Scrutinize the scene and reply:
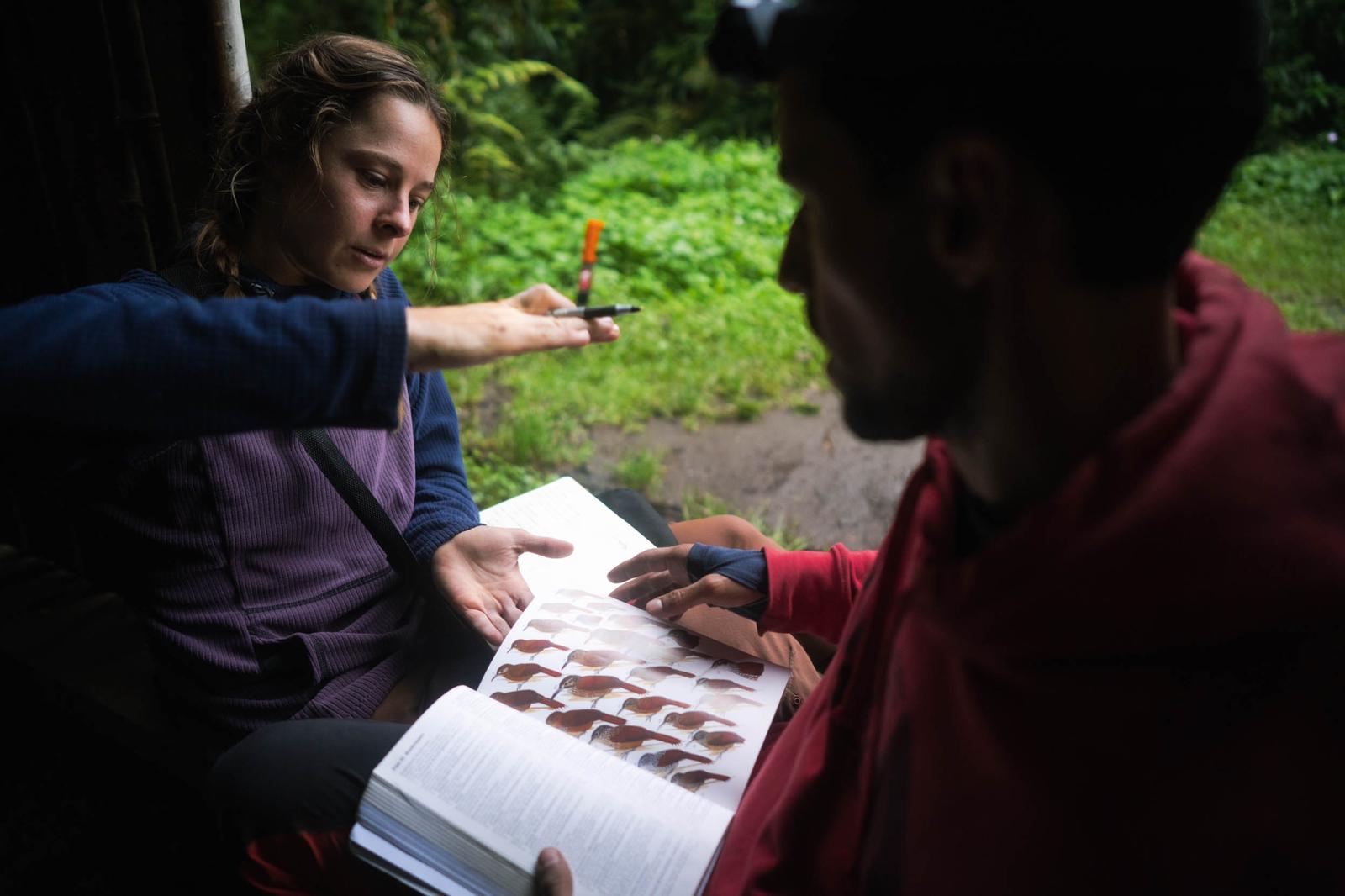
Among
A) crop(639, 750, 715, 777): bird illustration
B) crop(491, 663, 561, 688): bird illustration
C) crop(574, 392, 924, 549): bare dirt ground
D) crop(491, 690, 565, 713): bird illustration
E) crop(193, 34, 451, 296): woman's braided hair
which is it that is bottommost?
crop(574, 392, 924, 549): bare dirt ground

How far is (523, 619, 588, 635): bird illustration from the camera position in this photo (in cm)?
151

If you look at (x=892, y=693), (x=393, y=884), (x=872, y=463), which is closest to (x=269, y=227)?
(x=393, y=884)

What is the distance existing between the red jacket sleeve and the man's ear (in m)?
0.77

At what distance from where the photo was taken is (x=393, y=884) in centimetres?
119

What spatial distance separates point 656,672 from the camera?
4.75 ft

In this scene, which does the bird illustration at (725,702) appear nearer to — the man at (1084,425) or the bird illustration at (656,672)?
the bird illustration at (656,672)

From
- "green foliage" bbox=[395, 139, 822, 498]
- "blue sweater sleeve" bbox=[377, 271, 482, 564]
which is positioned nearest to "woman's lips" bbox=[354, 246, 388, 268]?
"blue sweater sleeve" bbox=[377, 271, 482, 564]

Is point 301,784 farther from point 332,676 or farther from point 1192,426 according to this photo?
point 1192,426

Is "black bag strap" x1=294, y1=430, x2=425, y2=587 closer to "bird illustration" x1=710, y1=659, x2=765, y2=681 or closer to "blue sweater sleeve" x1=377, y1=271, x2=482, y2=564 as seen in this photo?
"blue sweater sleeve" x1=377, y1=271, x2=482, y2=564

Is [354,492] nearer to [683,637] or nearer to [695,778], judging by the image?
[683,637]

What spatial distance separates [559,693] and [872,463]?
7.76 feet

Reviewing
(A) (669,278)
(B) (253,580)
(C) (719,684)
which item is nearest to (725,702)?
(C) (719,684)

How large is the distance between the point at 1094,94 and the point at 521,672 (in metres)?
1.15

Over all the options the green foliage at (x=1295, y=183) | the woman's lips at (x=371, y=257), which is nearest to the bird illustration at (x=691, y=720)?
the woman's lips at (x=371, y=257)
